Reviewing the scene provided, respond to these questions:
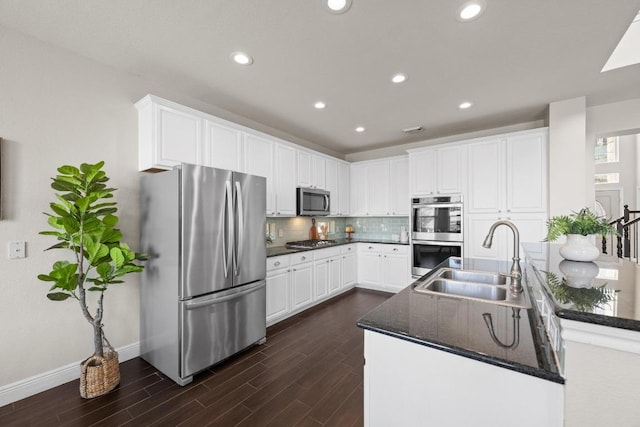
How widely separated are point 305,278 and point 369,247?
1620 mm

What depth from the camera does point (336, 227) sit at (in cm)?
559

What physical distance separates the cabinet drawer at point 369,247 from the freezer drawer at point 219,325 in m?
2.52

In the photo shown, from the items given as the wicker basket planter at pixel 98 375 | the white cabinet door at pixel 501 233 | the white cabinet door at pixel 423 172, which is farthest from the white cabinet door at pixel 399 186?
the wicker basket planter at pixel 98 375

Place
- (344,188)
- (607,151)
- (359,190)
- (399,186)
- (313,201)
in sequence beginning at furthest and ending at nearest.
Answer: (607,151) < (359,190) < (344,188) < (399,186) < (313,201)

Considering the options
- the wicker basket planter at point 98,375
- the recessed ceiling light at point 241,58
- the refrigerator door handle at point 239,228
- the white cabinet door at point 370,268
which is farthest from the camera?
the white cabinet door at point 370,268

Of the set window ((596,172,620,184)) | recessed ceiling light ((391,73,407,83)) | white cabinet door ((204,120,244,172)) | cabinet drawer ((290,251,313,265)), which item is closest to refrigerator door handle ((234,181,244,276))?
white cabinet door ((204,120,244,172))

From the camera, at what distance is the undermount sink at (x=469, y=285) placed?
165 centimetres

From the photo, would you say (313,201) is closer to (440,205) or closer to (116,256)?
(440,205)

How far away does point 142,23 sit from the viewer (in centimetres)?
198

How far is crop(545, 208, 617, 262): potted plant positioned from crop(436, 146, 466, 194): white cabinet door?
2833 mm

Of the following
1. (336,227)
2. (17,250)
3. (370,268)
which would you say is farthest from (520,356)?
(336,227)

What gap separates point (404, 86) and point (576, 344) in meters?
2.83

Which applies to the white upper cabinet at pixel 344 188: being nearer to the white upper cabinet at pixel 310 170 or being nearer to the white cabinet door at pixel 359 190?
the white cabinet door at pixel 359 190

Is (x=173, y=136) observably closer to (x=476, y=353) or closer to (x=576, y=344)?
(x=476, y=353)
